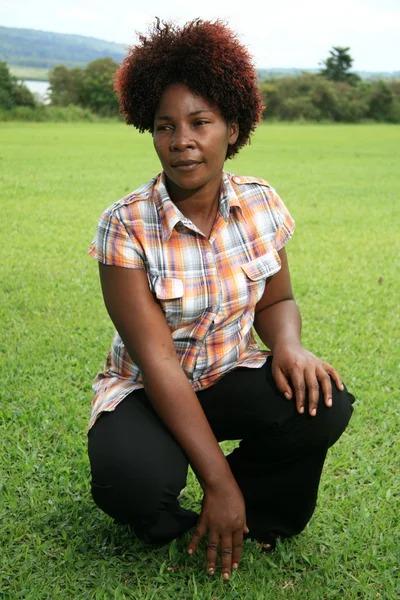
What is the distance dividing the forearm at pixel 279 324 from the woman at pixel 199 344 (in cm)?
1

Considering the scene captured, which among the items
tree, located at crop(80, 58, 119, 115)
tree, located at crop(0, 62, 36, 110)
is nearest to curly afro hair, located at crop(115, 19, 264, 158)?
tree, located at crop(0, 62, 36, 110)

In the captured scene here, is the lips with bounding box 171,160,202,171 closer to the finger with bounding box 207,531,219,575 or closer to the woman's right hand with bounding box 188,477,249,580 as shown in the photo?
the woman's right hand with bounding box 188,477,249,580

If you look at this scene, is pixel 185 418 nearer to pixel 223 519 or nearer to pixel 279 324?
pixel 223 519

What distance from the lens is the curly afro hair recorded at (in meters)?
2.19

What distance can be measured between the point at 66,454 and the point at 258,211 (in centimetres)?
120

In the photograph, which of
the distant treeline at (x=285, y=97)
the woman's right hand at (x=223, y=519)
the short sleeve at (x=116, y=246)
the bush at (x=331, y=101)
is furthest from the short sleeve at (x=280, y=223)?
the bush at (x=331, y=101)

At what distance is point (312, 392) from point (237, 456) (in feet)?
1.22

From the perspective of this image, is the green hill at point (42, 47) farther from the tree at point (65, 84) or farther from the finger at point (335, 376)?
the finger at point (335, 376)

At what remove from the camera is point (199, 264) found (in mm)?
2230

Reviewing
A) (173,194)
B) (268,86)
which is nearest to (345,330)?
(173,194)

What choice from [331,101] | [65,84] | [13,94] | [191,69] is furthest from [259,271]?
[65,84]

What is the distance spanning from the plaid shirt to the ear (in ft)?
0.36

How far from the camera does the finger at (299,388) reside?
218 centimetres

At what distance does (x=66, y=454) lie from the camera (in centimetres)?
292
